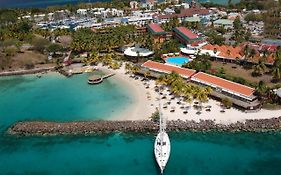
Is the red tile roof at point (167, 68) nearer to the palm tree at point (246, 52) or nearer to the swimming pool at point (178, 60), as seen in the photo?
the swimming pool at point (178, 60)

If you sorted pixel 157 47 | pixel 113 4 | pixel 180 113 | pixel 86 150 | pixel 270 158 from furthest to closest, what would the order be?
1. pixel 113 4
2. pixel 157 47
3. pixel 180 113
4. pixel 86 150
5. pixel 270 158

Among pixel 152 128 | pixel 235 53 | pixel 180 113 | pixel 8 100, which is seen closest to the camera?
pixel 152 128

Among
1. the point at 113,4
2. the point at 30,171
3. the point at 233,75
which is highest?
the point at 113,4

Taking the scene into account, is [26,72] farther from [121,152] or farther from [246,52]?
[246,52]

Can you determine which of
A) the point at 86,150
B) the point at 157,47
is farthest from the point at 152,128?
the point at 157,47

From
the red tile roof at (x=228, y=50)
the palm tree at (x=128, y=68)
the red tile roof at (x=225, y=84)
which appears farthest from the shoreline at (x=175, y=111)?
the red tile roof at (x=228, y=50)

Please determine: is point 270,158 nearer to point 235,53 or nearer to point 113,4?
point 235,53
